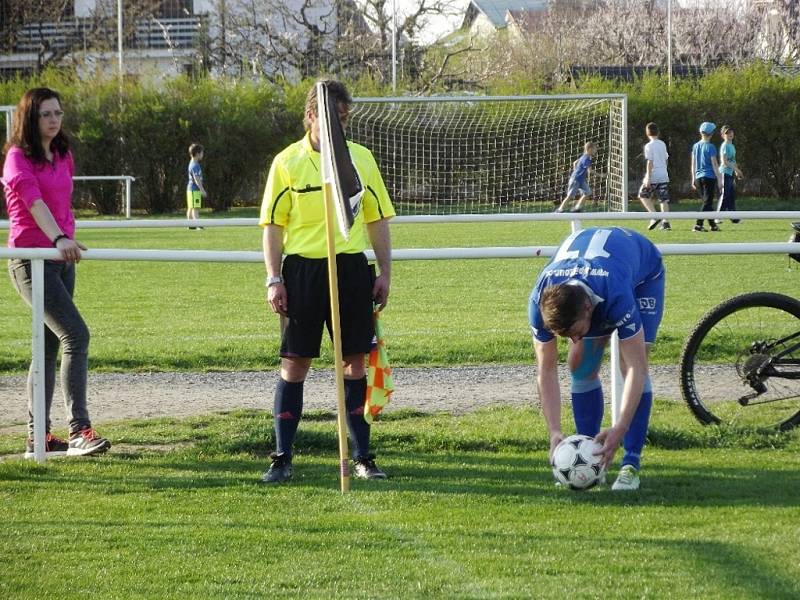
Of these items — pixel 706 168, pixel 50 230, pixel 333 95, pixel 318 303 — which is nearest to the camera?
pixel 333 95

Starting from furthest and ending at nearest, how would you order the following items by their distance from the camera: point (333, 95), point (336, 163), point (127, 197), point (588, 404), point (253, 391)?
point (127, 197) → point (253, 391) → point (588, 404) → point (333, 95) → point (336, 163)

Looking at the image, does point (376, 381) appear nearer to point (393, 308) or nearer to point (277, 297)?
point (277, 297)

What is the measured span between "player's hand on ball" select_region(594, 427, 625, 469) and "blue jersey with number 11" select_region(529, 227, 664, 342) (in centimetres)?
42

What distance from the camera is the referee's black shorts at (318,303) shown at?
586 cm

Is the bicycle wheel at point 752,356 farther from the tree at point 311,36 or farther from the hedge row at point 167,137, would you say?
the tree at point 311,36

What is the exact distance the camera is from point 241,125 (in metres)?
34.6

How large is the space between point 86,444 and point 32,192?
4.43 ft

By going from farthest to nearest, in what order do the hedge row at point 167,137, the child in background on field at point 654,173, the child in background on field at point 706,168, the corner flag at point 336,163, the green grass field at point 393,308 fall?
the hedge row at point 167,137, the child in background on field at point 654,173, the child in background on field at point 706,168, the green grass field at point 393,308, the corner flag at point 336,163

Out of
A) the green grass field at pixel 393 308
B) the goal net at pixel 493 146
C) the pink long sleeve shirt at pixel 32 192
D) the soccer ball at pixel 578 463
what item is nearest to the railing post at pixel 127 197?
the goal net at pixel 493 146

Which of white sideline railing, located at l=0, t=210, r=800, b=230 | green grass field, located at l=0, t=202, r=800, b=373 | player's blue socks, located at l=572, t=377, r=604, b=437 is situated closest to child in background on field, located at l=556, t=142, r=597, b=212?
green grass field, located at l=0, t=202, r=800, b=373

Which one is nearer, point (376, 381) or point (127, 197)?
point (376, 381)

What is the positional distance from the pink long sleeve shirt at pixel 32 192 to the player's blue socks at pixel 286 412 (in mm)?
1557

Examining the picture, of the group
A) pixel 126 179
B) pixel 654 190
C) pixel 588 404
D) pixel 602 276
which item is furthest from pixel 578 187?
pixel 602 276

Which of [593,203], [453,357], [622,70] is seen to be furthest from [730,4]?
[453,357]
